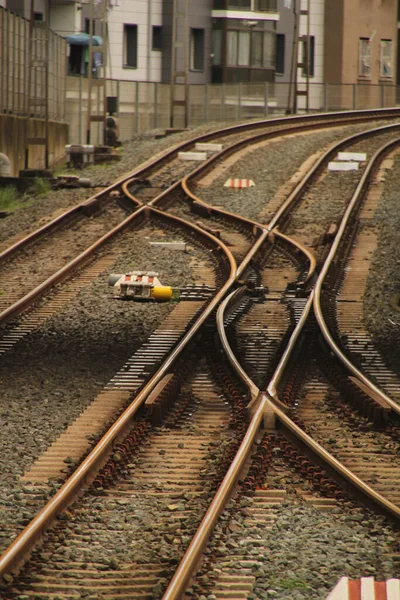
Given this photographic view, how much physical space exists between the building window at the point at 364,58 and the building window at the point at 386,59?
161 centimetres

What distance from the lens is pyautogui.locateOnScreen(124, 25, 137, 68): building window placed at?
186ft

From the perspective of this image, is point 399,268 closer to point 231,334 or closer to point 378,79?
point 231,334

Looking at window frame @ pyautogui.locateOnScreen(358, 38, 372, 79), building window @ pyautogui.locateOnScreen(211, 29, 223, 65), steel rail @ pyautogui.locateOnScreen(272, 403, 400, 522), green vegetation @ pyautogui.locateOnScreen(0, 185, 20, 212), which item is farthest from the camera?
window frame @ pyautogui.locateOnScreen(358, 38, 372, 79)

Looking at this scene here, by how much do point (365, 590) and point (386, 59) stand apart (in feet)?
209

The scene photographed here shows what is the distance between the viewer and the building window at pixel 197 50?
196 feet

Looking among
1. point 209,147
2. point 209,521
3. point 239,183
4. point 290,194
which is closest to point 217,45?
point 209,147

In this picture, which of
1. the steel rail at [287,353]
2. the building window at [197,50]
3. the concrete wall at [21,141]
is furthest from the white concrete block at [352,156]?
the building window at [197,50]

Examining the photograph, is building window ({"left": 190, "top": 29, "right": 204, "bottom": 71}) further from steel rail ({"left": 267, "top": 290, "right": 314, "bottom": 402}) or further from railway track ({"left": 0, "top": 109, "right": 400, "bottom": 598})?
steel rail ({"left": 267, "top": 290, "right": 314, "bottom": 402})

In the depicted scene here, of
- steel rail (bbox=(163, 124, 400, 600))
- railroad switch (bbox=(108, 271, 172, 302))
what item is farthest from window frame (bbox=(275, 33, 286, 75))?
steel rail (bbox=(163, 124, 400, 600))

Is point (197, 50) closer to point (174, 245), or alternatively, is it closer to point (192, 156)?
point (192, 156)

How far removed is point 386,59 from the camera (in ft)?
219

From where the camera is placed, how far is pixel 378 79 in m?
65.9

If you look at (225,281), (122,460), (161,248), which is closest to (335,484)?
(122,460)

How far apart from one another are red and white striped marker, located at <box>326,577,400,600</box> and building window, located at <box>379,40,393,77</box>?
62.7m
